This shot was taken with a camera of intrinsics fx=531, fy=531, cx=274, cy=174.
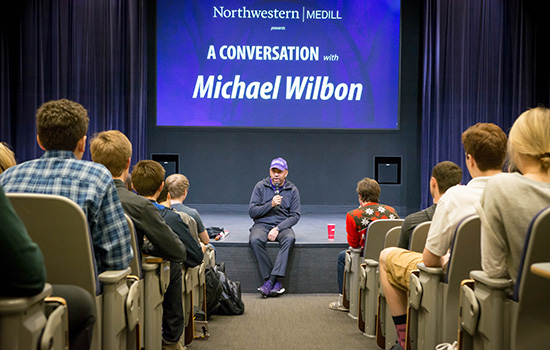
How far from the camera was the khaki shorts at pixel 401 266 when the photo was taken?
2364 millimetres

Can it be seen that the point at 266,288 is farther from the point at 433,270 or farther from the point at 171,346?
the point at 433,270

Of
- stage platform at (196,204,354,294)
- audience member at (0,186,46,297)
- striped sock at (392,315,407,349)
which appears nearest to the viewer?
audience member at (0,186,46,297)

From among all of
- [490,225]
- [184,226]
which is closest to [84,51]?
[184,226]

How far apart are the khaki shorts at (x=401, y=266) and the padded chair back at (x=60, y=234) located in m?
1.38

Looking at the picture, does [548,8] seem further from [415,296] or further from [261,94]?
[415,296]

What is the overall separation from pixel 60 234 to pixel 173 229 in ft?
3.90

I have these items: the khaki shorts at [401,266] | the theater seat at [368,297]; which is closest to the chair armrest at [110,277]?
the khaki shorts at [401,266]

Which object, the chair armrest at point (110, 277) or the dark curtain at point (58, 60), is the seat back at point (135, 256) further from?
the dark curtain at point (58, 60)

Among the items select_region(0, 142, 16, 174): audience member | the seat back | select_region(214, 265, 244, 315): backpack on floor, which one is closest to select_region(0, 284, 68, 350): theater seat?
the seat back

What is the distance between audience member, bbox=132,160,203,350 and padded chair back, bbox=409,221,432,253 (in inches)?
43.7

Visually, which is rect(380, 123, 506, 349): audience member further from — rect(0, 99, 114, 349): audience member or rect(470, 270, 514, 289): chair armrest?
Result: rect(0, 99, 114, 349): audience member

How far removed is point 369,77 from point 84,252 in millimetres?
6651

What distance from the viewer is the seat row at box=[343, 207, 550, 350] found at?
4.86 ft

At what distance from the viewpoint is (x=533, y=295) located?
1500 millimetres
